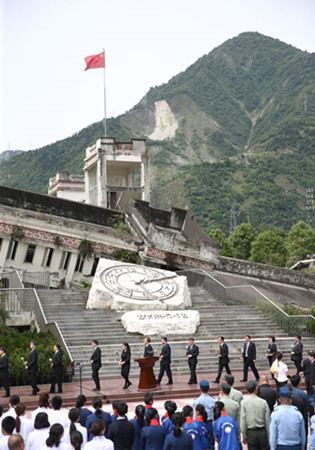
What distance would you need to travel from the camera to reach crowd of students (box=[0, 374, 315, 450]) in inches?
292

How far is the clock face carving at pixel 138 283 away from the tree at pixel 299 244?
114 feet

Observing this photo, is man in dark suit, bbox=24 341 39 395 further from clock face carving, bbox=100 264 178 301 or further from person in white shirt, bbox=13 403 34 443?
person in white shirt, bbox=13 403 34 443

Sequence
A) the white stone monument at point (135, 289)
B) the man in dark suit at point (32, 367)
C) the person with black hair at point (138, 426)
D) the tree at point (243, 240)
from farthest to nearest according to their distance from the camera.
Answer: the tree at point (243, 240) < the white stone monument at point (135, 289) < the man in dark suit at point (32, 367) < the person with black hair at point (138, 426)

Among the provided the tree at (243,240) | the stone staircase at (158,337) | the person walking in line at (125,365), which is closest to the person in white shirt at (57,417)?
the person walking in line at (125,365)

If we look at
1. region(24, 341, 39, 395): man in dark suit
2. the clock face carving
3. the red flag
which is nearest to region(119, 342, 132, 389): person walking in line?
region(24, 341, 39, 395): man in dark suit

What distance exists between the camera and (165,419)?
347 inches

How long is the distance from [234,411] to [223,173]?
89.3m

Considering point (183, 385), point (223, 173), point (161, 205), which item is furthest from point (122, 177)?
point (223, 173)

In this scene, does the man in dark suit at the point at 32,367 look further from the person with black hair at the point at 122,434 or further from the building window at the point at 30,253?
the building window at the point at 30,253

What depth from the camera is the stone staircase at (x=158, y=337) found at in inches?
762

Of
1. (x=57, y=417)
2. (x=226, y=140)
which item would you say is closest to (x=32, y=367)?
(x=57, y=417)

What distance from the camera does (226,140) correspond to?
14638 cm

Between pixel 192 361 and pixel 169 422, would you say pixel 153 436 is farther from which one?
pixel 192 361

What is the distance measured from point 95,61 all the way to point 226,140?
349 feet
